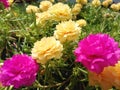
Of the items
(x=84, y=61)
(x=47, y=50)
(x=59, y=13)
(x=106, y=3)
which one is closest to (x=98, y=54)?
(x=84, y=61)

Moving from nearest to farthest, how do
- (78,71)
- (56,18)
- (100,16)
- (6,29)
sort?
(78,71) < (56,18) < (6,29) < (100,16)

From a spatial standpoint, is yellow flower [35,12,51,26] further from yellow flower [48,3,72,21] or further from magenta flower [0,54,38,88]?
magenta flower [0,54,38,88]

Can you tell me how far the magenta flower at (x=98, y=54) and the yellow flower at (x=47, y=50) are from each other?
7cm

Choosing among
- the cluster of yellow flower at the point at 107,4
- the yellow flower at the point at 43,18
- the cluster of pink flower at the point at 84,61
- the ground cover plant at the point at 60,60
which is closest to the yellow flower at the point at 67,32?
the ground cover plant at the point at 60,60

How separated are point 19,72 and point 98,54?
0.87 ft

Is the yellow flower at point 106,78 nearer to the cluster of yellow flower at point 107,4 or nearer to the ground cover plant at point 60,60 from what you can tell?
the ground cover plant at point 60,60

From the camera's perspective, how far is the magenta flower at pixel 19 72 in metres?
1.33

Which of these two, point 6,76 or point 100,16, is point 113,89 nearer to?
point 6,76

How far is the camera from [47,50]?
4.40ft

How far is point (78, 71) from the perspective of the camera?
1.39m

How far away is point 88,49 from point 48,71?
186 millimetres

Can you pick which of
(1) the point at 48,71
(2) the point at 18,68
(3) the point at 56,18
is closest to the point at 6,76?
(2) the point at 18,68

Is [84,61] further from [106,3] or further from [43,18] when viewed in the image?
[106,3]

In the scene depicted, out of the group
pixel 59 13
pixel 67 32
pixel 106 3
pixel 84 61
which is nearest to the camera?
pixel 84 61
